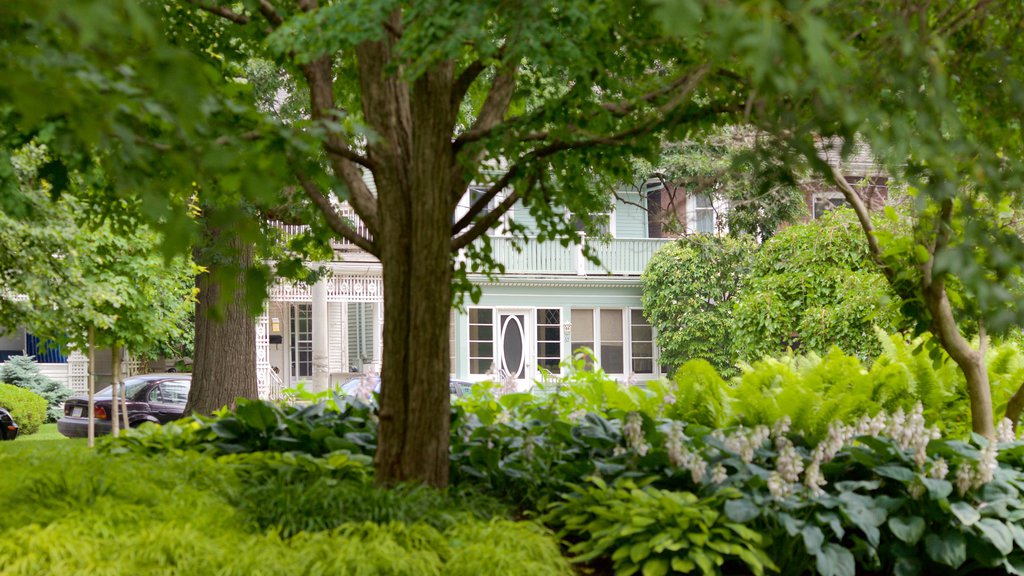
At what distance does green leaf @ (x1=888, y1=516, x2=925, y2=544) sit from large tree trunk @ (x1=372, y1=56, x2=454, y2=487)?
8.46 ft

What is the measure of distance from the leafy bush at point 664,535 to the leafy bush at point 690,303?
17337 mm

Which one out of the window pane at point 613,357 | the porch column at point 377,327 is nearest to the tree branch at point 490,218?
the porch column at point 377,327

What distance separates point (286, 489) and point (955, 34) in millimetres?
4211

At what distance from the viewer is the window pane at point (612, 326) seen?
27.7m

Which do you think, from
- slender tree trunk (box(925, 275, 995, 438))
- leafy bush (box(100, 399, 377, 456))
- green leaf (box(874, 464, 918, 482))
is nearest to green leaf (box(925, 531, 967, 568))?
green leaf (box(874, 464, 918, 482))

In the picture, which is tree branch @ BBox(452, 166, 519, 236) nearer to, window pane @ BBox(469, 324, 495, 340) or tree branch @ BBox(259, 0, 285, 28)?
tree branch @ BBox(259, 0, 285, 28)

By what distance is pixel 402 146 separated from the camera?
6.77 meters

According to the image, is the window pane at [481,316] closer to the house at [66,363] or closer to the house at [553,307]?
the house at [553,307]

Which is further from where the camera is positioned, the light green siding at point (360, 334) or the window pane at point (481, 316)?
the light green siding at point (360, 334)

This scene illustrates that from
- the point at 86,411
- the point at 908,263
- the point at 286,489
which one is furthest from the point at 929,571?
the point at 86,411

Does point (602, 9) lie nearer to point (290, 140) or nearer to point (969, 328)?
point (290, 140)

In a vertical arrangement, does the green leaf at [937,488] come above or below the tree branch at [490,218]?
below

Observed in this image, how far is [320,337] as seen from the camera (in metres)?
24.9

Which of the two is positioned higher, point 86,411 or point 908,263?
point 908,263
